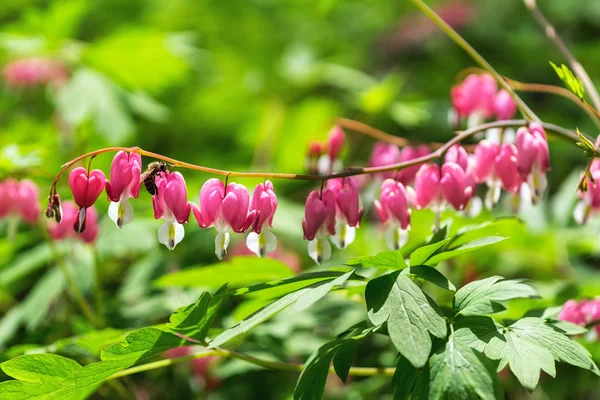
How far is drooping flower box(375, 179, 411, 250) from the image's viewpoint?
1.28 meters

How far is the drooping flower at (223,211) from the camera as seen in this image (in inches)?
46.9

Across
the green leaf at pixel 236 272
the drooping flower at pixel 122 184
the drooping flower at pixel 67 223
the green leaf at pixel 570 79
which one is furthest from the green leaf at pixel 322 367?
the drooping flower at pixel 67 223

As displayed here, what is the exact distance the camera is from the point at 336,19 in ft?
17.0

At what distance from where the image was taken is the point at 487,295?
110 centimetres

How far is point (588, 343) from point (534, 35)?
298 cm

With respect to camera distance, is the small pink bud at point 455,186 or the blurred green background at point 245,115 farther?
the blurred green background at point 245,115

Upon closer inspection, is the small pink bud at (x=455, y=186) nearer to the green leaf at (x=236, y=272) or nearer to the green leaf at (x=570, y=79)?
the green leaf at (x=570, y=79)

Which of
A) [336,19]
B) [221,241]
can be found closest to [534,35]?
[336,19]

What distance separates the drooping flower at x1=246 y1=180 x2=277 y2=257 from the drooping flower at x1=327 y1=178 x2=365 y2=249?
0.14m

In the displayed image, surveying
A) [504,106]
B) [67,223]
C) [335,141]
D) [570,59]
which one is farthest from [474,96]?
[67,223]

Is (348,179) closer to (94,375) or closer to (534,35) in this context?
A: (94,375)

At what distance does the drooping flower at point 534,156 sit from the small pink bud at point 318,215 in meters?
0.39

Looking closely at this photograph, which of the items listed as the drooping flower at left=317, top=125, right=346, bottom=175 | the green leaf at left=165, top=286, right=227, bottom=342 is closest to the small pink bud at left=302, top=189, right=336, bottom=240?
the green leaf at left=165, top=286, right=227, bottom=342

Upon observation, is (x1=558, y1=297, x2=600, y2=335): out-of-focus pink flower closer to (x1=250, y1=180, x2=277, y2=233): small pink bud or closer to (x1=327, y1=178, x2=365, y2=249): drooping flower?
(x1=327, y1=178, x2=365, y2=249): drooping flower
